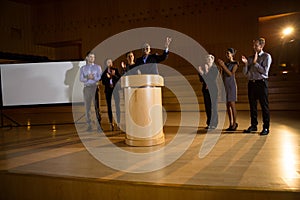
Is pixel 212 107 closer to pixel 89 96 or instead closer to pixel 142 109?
pixel 142 109

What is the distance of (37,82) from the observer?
15.7 feet

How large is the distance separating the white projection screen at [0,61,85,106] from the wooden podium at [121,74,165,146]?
234 centimetres

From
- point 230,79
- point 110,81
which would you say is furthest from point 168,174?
point 110,81

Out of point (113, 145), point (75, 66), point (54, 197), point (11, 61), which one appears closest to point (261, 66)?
point (113, 145)

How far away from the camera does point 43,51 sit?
35.6 ft

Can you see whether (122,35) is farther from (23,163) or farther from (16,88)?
(23,163)

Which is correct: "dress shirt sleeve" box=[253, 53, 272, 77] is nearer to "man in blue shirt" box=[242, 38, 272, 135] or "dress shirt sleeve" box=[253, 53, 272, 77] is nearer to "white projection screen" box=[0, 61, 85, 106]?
"man in blue shirt" box=[242, 38, 272, 135]

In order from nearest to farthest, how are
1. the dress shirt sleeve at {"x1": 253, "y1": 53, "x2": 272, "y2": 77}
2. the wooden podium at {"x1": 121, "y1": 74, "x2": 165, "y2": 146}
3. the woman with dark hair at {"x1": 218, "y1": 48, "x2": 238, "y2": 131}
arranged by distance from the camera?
the wooden podium at {"x1": 121, "y1": 74, "x2": 165, "y2": 146} → the dress shirt sleeve at {"x1": 253, "y1": 53, "x2": 272, "y2": 77} → the woman with dark hair at {"x1": 218, "y1": 48, "x2": 238, "y2": 131}

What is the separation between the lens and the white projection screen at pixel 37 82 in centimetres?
474

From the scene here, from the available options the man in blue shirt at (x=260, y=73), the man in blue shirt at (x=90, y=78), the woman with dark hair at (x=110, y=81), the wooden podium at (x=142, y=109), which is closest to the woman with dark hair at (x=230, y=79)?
the man in blue shirt at (x=260, y=73)

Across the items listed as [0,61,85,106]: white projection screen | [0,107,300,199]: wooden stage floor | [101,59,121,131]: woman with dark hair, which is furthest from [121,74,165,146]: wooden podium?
[0,61,85,106]: white projection screen

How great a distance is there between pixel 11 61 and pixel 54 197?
408cm

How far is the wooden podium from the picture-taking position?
2781 mm

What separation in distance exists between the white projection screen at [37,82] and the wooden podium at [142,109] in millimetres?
2340
